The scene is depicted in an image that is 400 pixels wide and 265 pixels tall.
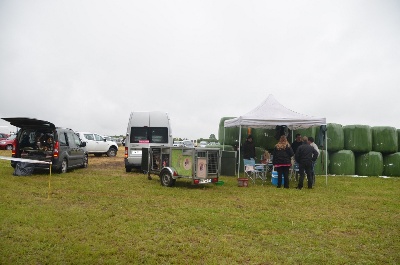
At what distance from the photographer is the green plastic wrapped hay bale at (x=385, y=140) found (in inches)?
637

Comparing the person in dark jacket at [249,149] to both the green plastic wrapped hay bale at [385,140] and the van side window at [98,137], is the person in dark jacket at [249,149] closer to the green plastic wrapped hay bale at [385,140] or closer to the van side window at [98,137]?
the green plastic wrapped hay bale at [385,140]

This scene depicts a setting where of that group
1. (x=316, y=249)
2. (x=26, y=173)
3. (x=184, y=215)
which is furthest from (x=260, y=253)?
(x=26, y=173)

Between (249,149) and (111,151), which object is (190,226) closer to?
(249,149)

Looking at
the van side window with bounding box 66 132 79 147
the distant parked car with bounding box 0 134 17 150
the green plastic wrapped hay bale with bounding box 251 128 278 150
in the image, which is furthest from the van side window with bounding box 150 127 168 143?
the distant parked car with bounding box 0 134 17 150

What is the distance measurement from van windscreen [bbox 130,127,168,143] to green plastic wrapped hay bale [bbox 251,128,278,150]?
15.3ft

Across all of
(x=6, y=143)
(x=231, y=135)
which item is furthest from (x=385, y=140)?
(x=6, y=143)

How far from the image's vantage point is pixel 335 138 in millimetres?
16062

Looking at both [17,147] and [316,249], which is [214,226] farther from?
[17,147]

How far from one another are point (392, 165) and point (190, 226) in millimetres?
14442

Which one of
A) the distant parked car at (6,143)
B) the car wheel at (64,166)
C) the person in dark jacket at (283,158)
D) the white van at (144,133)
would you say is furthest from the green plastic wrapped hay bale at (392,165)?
the distant parked car at (6,143)

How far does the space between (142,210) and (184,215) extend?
38.5 inches

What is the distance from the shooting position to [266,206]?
7.65 metres

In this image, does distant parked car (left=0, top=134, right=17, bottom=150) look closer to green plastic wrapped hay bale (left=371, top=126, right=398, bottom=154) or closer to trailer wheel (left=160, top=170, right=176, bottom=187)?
trailer wheel (left=160, top=170, right=176, bottom=187)

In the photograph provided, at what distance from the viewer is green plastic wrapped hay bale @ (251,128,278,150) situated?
50.9ft
